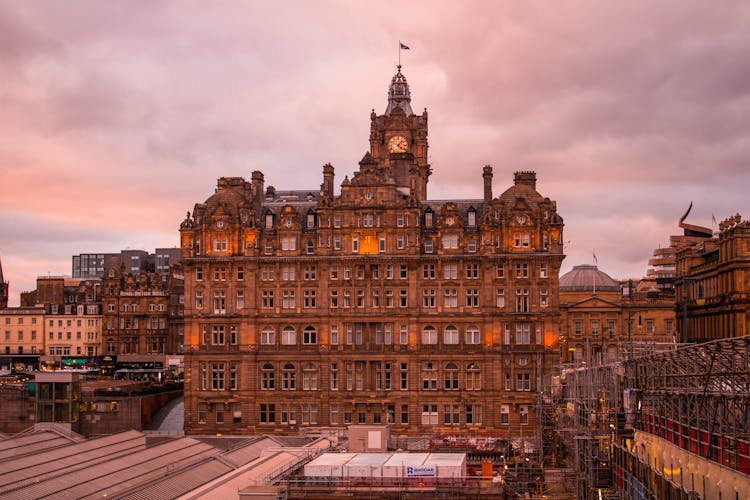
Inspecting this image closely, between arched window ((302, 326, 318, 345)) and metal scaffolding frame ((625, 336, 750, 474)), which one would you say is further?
arched window ((302, 326, 318, 345))

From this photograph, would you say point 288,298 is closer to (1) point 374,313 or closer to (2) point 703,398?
(1) point 374,313

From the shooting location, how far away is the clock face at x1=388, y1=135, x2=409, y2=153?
468ft

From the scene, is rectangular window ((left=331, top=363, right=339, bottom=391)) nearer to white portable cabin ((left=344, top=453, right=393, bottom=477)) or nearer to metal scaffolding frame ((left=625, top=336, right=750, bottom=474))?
white portable cabin ((left=344, top=453, right=393, bottom=477))

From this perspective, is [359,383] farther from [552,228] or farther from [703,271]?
[703,271]

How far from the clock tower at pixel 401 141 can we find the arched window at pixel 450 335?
55.5 feet

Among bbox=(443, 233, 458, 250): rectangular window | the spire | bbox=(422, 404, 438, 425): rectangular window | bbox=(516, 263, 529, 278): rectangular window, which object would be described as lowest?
bbox=(422, 404, 438, 425): rectangular window

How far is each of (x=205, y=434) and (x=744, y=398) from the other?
279ft

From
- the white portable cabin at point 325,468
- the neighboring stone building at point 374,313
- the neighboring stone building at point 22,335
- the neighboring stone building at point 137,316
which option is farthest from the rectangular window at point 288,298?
the neighboring stone building at point 22,335

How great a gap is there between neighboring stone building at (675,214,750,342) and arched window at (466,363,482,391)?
24.4 m

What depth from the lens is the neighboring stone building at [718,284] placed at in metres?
125

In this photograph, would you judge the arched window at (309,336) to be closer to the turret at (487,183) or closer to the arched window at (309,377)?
the arched window at (309,377)

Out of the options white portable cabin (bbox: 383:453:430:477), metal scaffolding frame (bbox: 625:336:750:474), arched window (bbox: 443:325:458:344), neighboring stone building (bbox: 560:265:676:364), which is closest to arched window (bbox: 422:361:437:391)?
arched window (bbox: 443:325:458:344)

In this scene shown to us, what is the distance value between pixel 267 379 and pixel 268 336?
4.94m

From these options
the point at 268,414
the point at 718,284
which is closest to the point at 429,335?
the point at 268,414
